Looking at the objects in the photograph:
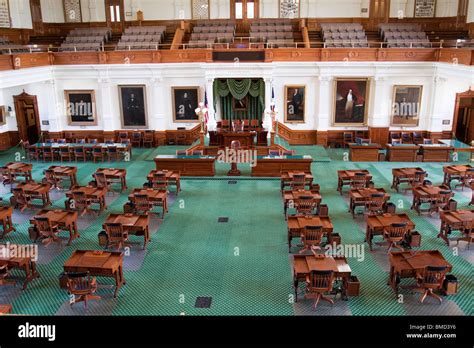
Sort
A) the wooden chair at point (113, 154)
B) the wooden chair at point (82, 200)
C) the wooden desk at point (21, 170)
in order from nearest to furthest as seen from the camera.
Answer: the wooden chair at point (82, 200) → the wooden desk at point (21, 170) → the wooden chair at point (113, 154)

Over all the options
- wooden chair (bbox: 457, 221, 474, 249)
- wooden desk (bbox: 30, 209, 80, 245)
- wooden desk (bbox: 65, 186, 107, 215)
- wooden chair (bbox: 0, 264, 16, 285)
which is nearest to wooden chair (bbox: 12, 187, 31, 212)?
wooden desk (bbox: 65, 186, 107, 215)

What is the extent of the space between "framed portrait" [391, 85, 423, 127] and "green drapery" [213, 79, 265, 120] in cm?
606

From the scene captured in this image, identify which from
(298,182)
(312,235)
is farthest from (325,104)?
(312,235)

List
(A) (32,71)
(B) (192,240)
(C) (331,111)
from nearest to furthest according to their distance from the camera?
(B) (192,240)
(A) (32,71)
(C) (331,111)

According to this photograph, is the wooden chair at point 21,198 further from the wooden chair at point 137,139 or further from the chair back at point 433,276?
the chair back at point 433,276

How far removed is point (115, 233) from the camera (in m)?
10.4

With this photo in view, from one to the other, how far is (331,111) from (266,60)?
395 cm

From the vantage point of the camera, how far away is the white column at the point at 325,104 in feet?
66.3

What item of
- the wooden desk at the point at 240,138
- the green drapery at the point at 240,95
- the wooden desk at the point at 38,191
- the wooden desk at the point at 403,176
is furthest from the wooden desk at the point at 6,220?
the green drapery at the point at 240,95

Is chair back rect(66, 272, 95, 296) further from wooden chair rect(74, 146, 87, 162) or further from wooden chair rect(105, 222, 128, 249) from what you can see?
wooden chair rect(74, 146, 87, 162)

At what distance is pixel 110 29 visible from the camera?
23.7 meters

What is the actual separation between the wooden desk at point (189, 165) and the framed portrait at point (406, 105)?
931 centimetres

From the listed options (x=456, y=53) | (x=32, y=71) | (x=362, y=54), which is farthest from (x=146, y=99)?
(x=456, y=53)
